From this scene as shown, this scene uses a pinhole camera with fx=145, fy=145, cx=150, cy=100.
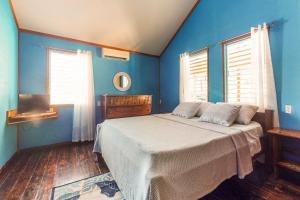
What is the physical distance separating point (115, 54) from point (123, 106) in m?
1.46

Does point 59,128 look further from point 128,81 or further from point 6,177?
point 128,81

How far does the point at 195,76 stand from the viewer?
11.4 feet

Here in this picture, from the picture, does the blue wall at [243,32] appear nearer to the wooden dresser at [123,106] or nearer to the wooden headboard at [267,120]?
the wooden headboard at [267,120]

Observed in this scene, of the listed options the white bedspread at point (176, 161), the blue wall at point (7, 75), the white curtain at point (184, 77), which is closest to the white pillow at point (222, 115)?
the white bedspread at point (176, 161)

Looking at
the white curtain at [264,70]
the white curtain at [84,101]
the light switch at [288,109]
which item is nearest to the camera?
the light switch at [288,109]

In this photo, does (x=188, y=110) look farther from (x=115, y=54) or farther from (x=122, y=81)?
(x=115, y=54)

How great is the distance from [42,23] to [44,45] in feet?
1.42

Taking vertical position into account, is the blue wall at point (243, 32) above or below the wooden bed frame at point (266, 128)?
above

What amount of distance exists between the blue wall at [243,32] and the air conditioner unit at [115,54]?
132 cm

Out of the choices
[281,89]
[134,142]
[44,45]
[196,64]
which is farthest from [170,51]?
[134,142]

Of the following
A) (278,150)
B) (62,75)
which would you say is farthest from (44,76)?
(278,150)

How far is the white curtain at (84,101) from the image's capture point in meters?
3.34

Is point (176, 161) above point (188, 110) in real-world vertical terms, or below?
below

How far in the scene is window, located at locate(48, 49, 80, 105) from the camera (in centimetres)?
321
